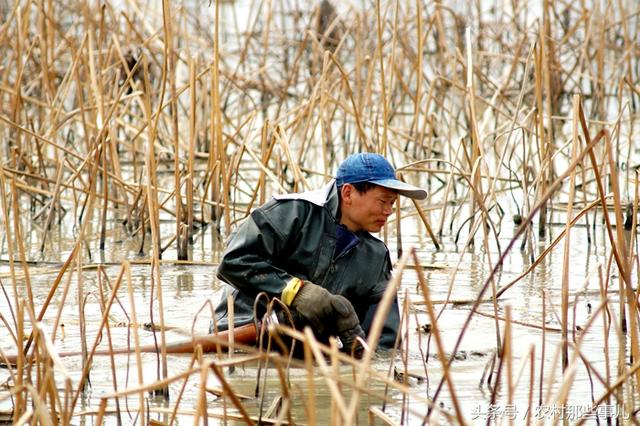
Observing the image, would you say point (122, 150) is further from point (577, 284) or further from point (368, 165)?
point (368, 165)

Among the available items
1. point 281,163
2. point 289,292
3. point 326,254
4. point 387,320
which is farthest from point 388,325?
point 281,163

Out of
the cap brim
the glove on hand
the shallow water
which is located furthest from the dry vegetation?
the cap brim

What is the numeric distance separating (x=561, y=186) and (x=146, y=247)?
292 centimetres

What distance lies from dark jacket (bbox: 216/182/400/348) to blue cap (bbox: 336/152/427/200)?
15cm

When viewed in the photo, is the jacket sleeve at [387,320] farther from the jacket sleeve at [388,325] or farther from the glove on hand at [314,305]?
the glove on hand at [314,305]

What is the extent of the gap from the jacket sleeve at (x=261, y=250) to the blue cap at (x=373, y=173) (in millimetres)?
256

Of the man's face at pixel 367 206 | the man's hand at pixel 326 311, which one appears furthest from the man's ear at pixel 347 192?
the man's hand at pixel 326 311

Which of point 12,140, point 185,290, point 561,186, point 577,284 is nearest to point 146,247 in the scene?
point 185,290

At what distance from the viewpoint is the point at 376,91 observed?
9.66 metres

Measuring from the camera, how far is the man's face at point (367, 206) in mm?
4559

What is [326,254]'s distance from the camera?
4.66 m

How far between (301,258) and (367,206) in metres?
0.34

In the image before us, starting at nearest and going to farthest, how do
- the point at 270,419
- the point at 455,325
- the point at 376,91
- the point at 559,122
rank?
1. the point at 270,419
2. the point at 455,325
3. the point at 376,91
4. the point at 559,122

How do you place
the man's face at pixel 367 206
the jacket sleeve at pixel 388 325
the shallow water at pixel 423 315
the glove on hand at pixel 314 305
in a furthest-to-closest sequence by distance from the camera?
the jacket sleeve at pixel 388 325 → the man's face at pixel 367 206 → the glove on hand at pixel 314 305 → the shallow water at pixel 423 315
